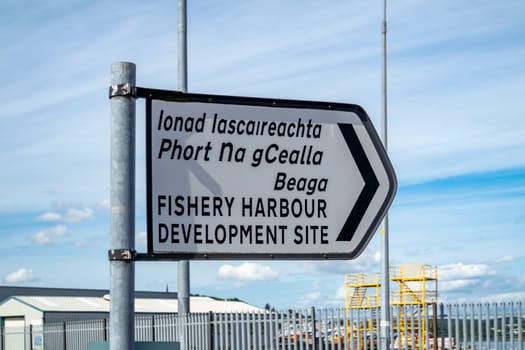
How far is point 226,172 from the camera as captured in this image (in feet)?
9.08

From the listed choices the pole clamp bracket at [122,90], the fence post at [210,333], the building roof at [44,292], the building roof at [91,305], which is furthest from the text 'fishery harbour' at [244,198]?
the building roof at [44,292]

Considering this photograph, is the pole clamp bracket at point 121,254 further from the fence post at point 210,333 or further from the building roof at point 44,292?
the building roof at point 44,292

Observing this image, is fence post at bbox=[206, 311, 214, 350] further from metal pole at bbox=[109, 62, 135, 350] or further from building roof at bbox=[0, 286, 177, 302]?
building roof at bbox=[0, 286, 177, 302]

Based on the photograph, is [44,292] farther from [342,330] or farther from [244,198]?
[244,198]

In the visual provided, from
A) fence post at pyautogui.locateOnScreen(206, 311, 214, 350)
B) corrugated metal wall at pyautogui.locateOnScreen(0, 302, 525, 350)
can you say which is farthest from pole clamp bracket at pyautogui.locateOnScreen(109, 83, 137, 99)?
fence post at pyautogui.locateOnScreen(206, 311, 214, 350)

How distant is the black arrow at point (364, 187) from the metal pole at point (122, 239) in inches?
28.1

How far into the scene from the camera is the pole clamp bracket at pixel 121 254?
2520 millimetres

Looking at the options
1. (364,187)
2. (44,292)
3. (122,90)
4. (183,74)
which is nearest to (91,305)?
(44,292)

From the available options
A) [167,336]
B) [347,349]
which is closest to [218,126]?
[347,349]

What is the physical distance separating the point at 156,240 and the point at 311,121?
0.64 meters

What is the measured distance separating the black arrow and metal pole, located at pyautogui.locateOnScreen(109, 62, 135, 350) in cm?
71

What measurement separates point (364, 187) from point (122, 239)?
0.84 meters

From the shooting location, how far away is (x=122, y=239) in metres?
2.53

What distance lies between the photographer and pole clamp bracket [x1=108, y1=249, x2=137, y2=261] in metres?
2.52
